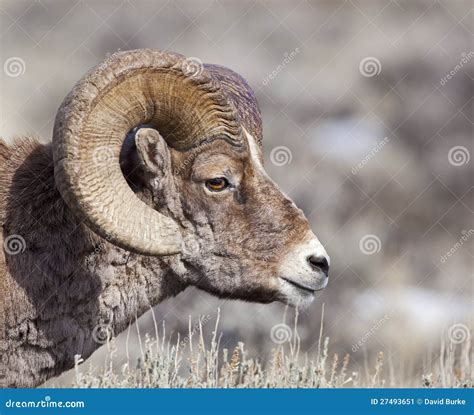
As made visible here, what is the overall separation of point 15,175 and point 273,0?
19.2m

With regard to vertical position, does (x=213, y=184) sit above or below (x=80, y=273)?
above

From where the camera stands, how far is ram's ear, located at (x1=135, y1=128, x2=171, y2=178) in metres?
6.93

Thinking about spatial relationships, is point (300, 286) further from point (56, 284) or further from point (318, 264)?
point (56, 284)

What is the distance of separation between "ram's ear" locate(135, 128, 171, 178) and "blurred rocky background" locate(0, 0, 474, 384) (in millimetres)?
7948

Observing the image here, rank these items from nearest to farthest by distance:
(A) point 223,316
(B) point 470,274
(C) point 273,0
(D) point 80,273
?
1. (D) point 80,273
2. (A) point 223,316
3. (B) point 470,274
4. (C) point 273,0

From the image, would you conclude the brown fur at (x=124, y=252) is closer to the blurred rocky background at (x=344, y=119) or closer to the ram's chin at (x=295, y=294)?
the ram's chin at (x=295, y=294)

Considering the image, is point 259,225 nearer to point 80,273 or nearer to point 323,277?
point 323,277

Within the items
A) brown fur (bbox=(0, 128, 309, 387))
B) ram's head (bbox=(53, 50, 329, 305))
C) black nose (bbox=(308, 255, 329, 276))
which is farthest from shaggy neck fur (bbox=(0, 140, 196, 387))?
black nose (bbox=(308, 255, 329, 276))

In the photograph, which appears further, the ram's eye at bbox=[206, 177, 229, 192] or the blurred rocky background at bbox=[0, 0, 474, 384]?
the blurred rocky background at bbox=[0, 0, 474, 384]

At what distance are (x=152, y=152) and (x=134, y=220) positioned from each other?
612 mm

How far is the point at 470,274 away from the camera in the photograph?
18.2 meters

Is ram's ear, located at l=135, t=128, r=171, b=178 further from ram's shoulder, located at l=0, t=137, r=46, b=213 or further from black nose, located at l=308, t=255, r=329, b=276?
black nose, located at l=308, t=255, r=329, b=276

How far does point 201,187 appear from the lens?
23.1ft

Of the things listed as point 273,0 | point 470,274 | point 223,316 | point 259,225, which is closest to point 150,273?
point 259,225
